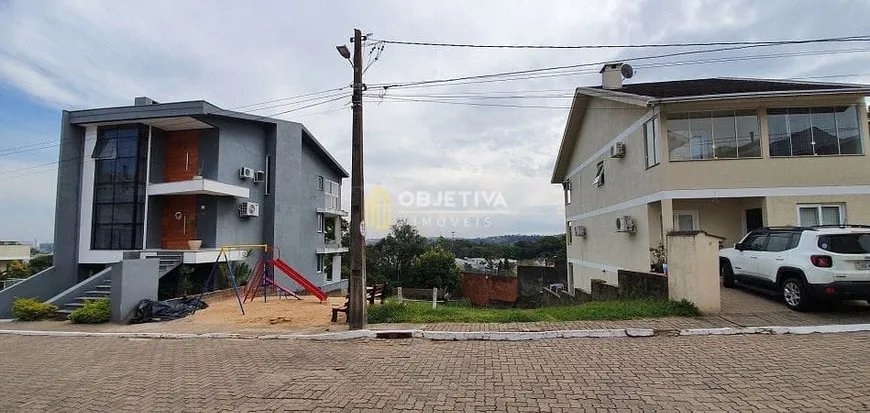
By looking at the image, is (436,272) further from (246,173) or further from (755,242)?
(755,242)

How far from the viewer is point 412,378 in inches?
226

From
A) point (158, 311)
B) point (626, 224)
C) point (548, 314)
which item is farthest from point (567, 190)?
point (158, 311)

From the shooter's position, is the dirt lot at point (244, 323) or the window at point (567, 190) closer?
the dirt lot at point (244, 323)

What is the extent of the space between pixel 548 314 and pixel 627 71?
447 inches

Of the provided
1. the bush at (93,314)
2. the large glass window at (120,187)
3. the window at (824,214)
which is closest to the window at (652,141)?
the window at (824,214)

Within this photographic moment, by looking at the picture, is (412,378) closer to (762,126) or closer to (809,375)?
(809,375)

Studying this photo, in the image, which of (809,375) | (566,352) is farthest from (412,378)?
(809,375)

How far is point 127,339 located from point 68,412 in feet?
18.1

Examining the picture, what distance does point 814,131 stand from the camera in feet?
41.6

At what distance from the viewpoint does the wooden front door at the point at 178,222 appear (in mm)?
18406

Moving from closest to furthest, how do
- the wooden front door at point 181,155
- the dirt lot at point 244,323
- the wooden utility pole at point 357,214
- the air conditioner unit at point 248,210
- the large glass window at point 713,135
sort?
1. the wooden utility pole at point 357,214
2. the dirt lot at point 244,323
3. the large glass window at point 713,135
4. the wooden front door at point 181,155
5. the air conditioner unit at point 248,210

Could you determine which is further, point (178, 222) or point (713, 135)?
point (178, 222)

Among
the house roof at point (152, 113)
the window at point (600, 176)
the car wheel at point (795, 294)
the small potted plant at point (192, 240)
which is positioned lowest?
the car wheel at point (795, 294)

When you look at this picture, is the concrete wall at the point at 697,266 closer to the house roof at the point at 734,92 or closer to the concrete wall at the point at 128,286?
the house roof at the point at 734,92
